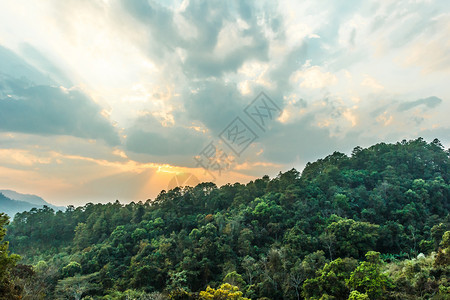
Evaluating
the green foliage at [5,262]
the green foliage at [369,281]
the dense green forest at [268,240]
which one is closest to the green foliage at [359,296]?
the dense green forest at [268,240]

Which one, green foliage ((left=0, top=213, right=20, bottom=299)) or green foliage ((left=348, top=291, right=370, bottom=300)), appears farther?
green foliage ((left=348, top=291, right=370, bottom=300))

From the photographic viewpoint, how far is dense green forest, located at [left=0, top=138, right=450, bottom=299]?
1867cm

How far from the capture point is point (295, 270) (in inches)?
867

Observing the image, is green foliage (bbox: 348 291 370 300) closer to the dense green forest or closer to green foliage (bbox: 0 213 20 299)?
the dense green forest

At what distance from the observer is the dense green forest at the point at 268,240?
18.7m

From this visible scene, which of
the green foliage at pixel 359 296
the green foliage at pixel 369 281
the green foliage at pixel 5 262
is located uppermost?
the green foliage at pixel 5 262

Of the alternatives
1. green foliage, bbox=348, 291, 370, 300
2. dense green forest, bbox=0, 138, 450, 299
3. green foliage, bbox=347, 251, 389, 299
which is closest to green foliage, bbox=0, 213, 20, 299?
dense green forest, bbox=0, 138, 450, 299

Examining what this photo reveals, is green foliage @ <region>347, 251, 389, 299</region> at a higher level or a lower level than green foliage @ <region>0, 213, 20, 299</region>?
lower

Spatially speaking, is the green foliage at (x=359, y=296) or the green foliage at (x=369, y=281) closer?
the green foliage at (x=359, y=296)

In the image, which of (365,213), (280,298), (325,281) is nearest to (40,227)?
(280,298)

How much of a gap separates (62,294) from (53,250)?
23079mm

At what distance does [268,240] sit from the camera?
34.2 meters

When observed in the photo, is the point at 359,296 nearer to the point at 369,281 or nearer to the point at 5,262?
the point at 369,281

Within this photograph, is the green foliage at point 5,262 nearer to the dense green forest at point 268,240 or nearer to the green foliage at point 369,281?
the dense green forest at point 268,240
